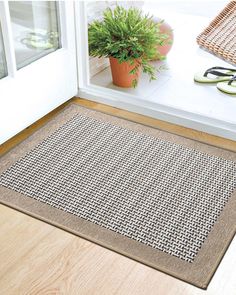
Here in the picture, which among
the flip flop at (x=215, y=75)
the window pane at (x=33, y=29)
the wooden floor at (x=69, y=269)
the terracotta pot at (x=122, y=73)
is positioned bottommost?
the wooden floor at (x=69, y=269)

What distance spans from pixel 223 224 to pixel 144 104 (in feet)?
2.62

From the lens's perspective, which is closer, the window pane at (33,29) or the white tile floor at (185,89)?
the window pane at (33,29)

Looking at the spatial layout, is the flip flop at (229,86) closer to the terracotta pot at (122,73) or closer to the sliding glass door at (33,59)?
the terracotta pot at (122,73)

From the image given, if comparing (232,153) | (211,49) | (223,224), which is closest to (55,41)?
(211,49)

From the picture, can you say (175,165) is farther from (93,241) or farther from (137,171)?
(93,241)

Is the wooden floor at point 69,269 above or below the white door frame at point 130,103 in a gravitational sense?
below

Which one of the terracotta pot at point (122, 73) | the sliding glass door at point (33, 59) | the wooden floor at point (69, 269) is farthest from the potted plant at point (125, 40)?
the wooden floor at point (69, 269)

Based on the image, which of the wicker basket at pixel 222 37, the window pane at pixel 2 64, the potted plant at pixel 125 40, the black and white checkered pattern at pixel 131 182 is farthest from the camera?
the potted plant at pixel 125 40

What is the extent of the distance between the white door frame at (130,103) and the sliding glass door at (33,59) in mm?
52

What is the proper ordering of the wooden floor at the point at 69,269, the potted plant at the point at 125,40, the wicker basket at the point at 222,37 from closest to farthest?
the wooden floor at the point at 69,269 < the wicker basket at the point at 222,37 < the potted plant at the point at 125,40

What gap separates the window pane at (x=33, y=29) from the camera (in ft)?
6.60

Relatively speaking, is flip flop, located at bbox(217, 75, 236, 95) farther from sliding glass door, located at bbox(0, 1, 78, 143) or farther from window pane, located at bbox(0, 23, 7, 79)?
window pane, located at bbox(0, 23, 7, 79)

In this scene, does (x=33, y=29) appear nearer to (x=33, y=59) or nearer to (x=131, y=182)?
(x=33, y=59)

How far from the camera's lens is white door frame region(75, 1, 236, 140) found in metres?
2.16
